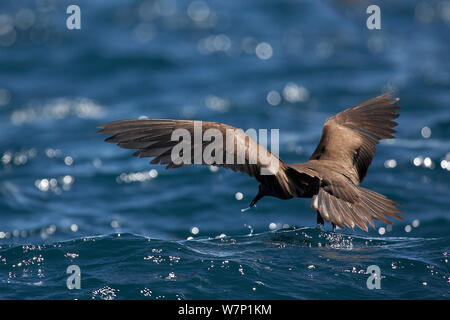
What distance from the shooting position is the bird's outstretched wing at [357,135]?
7473 millimetres

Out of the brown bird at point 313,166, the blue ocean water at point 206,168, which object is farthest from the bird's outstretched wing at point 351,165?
the blue ocean water at point 206,168

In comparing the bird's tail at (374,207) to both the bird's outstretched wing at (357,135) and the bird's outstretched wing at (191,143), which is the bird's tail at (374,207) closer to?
the bird's outstretched wing at (357,135)

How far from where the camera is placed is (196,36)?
17.3m

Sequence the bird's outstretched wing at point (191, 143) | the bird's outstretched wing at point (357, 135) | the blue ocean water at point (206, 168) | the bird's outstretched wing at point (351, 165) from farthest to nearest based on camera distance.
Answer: the bird's outstretched wing at point (357, 135), the blue ocean water at point (206, 168), the bird's outstretched wing at point (351, 165), the bird's outstretched wing at point (191, 143)

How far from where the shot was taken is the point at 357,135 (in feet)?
25.8

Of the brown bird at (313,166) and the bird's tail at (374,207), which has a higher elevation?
the brown bird at (313,166)

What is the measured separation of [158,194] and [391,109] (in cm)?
400

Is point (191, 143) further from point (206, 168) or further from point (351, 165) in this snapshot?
point (206, 168)

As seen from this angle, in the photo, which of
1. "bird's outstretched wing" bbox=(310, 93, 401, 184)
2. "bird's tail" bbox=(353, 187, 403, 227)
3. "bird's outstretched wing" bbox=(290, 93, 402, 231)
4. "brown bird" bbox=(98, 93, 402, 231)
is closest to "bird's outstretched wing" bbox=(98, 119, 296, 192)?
"brown bird" bbox=(98, 93, 402, 231)

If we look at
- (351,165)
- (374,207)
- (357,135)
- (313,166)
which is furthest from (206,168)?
(374,207)

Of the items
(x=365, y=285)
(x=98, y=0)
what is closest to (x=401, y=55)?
(x=98, y=0)

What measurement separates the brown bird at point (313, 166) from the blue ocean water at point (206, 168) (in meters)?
0.55

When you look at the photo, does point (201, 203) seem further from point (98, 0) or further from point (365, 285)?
point (98, 0)

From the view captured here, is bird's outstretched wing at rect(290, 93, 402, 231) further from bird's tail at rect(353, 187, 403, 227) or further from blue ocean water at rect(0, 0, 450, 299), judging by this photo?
blue ocean water at rect(0, 0, 450, 299)
